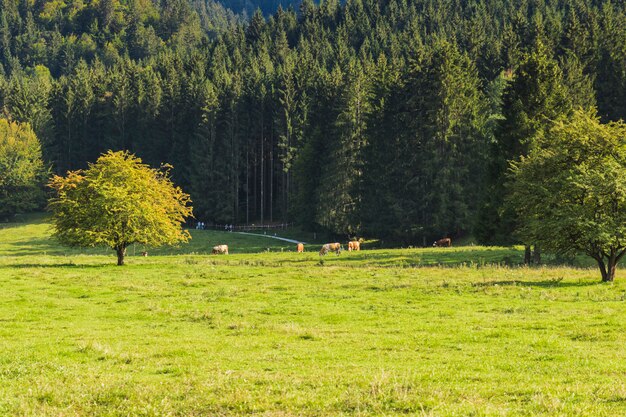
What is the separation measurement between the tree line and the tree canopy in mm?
6441

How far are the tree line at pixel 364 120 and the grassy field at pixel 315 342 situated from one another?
16.6m

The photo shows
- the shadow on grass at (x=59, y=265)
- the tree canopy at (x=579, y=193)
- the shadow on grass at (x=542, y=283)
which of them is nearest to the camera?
the shadow on grass at (x=542, y=283)

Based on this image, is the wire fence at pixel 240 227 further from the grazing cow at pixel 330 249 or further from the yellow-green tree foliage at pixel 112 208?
the yellow-green tree foliage at pixel 112 208

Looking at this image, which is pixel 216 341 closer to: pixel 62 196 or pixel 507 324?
pixel 507 324

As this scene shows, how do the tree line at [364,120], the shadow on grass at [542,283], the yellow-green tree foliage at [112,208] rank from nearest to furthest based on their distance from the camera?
1. the shadow on grass at [542,283]
2. the yellow-green tree foliage at [112,208]
3. the tree line at [364,120]

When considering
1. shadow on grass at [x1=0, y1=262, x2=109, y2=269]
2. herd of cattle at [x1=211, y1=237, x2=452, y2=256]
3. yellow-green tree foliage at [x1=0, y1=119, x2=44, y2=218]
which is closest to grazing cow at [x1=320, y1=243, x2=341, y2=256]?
herd of cattle at [x1=211, y1=237, x2=452, y2=256]

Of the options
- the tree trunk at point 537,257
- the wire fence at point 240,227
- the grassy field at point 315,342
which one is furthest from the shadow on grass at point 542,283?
the wire fence at point 240,227

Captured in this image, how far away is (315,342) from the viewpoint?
20594 millimetres

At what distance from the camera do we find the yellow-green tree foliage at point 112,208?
4891cm

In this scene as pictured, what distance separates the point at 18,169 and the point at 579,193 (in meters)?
114

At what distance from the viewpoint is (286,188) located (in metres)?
116

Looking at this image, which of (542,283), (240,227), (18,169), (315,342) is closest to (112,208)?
(542,283)

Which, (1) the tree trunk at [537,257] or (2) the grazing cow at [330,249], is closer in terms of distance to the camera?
(1) the tree trunk at [537,257]

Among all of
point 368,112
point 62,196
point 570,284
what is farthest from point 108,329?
point 368,112
